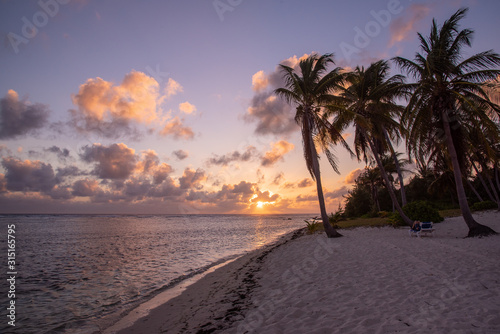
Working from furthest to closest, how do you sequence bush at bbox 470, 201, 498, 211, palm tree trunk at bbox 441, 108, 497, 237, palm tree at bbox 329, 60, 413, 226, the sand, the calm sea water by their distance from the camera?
bush at bbox 470, 201, 498, 211 < palm tree at bbox 329, 60, 413, 226 < palm tree trunk at bbox 441, 108, 497, 237 < the calm sea water < the sand

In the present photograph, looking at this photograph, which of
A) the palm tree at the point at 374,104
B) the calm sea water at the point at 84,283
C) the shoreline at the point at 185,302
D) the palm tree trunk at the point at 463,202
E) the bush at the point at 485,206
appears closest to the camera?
the shoreline at the point at 185,302

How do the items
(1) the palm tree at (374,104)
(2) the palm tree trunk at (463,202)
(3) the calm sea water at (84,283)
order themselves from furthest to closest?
(1) the palm tree at (374,104) → (2) the palm tree trunk at (463,202) → (3) the calm sea water at (84,283)

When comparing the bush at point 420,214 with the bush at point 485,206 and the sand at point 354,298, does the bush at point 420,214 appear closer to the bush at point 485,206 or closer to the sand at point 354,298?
the sand at point 354,298

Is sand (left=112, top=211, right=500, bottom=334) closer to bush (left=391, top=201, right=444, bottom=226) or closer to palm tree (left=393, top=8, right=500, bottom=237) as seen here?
palm tree (left=393, top=8, right=500, bottom=237)

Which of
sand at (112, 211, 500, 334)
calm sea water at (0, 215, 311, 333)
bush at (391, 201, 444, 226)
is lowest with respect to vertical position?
calm sea water at (0, 215, 311, 333)

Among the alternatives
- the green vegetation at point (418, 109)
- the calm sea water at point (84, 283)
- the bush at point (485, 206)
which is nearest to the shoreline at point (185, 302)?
the calm sea water at point (84, 283)

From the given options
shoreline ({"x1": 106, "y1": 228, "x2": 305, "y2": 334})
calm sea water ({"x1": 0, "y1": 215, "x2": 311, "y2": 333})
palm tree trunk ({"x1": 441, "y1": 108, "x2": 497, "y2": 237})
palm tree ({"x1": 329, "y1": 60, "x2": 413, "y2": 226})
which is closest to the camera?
shoreline ({"x1": 106, "y1": 228, "x2": 305, "y2": 334})

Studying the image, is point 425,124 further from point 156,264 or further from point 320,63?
point 156,264

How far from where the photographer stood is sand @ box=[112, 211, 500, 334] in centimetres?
379

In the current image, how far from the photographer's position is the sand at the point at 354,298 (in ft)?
12.4

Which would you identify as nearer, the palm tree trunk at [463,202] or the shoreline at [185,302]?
the shoreline at [185,302]

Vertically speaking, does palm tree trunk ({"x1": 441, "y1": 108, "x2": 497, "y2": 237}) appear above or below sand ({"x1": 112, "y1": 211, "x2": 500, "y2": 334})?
above

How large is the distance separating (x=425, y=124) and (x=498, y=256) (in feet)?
25.3

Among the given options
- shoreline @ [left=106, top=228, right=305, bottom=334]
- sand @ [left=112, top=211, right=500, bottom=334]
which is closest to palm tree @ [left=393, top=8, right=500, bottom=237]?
sand @ [left=112, top=211, right=500, bottom=334]
